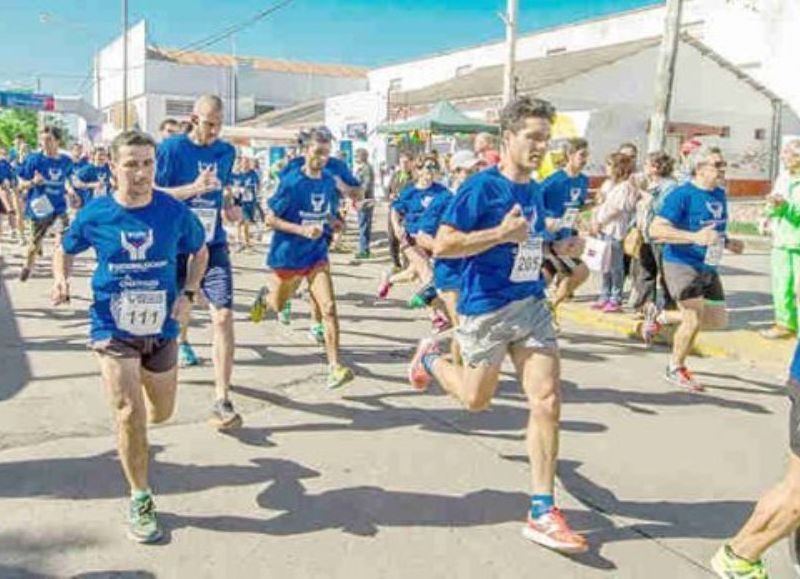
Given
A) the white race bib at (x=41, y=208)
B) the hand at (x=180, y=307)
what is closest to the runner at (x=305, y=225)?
the hand at (x=180, y=307)

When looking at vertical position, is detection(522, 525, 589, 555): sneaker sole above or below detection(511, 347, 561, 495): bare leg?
below

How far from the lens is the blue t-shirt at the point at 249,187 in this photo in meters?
18.7

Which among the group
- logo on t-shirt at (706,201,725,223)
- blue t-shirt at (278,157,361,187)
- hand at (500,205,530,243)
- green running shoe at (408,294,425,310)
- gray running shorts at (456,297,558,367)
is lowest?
green running shoe at (408,294,425,310)

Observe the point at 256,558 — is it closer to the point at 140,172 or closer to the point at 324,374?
the point at 140,172

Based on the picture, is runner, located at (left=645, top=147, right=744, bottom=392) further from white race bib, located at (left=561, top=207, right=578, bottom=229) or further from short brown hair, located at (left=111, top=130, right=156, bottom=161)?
short brown hair, located at (left=111, top=130, right=156, bottom=161)

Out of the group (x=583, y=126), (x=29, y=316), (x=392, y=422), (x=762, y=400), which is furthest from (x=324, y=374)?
(x=583, y=126)

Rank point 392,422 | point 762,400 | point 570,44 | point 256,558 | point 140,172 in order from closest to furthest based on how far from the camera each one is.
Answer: point 256,558, point 140,172, point 392,422, point 762,400, point 570,44

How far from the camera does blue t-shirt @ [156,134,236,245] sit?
5.99 m

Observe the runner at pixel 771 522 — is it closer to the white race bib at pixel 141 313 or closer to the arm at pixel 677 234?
the white race bib at pixel 141 313

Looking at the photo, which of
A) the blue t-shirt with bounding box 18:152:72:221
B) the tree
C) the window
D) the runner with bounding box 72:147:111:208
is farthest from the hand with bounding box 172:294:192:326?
the tree

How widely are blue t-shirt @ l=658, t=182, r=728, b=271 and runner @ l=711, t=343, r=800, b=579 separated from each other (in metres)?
3.22

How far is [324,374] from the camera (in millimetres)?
6828

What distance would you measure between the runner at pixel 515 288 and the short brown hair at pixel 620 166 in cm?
614

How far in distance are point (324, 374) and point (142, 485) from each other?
306 centimetres
